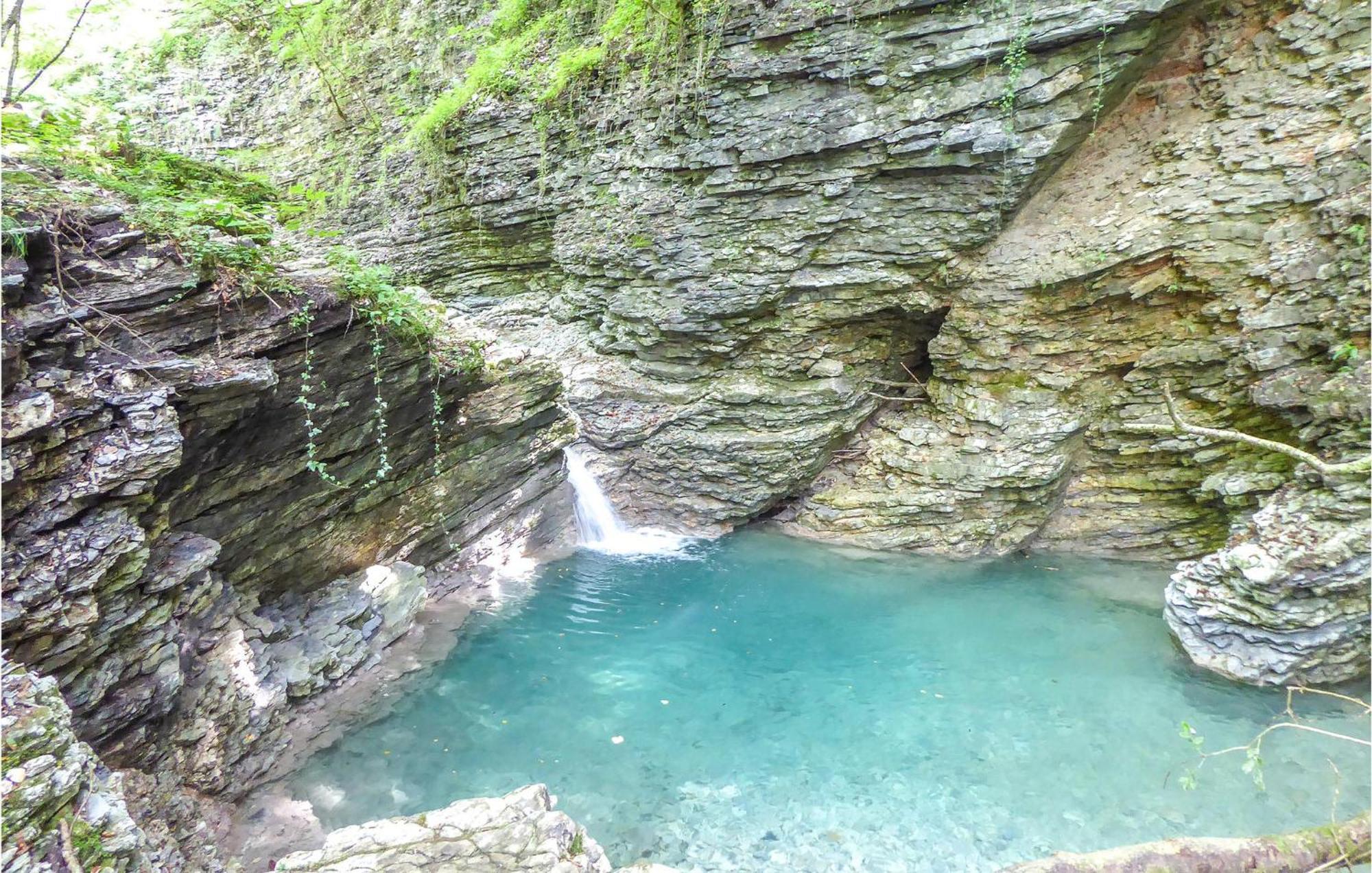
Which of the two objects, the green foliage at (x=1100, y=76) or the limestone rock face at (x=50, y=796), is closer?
the limestone rock face at (x=50, y=796)

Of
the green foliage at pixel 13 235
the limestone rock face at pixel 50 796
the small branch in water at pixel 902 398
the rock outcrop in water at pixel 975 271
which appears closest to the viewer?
the limestone rock face at pixel 50 796

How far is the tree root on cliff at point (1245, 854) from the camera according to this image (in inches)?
117

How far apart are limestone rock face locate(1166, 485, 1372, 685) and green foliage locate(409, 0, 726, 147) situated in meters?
8.89

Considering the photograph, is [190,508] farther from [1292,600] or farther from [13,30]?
[1292,600]

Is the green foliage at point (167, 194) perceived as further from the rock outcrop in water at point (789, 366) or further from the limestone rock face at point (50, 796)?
the limestone rock face at point (50, 796)

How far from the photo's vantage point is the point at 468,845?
3668 millimetres

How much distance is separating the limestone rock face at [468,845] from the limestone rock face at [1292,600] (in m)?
6.01

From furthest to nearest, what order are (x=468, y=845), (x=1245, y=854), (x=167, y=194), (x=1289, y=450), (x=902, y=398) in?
(x=902, y=398)
(x=1289, y=450)
(x=167, y=194)
(x=468, y=845)
(x=1245, y=854)

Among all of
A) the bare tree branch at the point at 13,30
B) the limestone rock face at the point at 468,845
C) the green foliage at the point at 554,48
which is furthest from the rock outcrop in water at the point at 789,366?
the limestone rock face at the point at 468,845

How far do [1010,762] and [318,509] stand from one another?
6508mm

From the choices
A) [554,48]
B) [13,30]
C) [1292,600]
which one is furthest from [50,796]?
[554,48]

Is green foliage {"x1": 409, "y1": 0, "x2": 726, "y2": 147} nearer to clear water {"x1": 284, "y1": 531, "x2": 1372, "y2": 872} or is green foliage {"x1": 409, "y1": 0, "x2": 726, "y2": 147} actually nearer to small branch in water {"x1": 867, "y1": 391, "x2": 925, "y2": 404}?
small branch in water {"x1": 867, "y1": 391, "x2": 925, "y2": 404}

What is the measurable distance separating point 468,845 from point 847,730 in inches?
130

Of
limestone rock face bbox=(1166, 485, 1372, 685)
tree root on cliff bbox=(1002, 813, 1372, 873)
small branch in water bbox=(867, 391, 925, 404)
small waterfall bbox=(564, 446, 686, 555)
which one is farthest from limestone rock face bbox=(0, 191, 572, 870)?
limestone rock face bbox=(1166, 485, 1372, 685)
